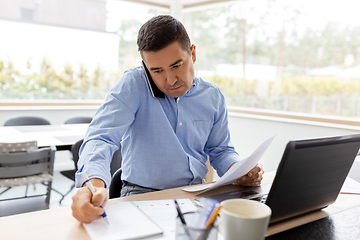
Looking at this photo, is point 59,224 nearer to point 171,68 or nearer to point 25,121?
point 171,68

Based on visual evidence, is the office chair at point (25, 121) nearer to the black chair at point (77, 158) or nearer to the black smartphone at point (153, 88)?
the black chair at point (77, 158)

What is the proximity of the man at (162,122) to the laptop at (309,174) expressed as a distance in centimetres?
29

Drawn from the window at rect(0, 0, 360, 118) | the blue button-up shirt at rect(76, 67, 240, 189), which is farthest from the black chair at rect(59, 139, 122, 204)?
the window at rect(0, 0, 360, 118)

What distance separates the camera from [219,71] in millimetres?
5238

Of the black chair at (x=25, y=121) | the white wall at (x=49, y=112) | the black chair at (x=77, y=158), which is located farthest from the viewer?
the white wall at (x=49, y=112)

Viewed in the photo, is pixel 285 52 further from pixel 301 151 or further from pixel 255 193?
pixel 301 151

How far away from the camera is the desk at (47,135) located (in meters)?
2.54

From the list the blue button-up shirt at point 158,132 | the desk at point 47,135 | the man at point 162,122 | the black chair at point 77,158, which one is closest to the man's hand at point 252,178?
the man at point 162,122

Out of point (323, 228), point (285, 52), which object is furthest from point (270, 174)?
point (285, 52)

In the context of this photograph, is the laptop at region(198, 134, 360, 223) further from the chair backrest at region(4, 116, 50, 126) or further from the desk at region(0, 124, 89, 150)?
the chair backrest at region(4, 116, 50, 126)

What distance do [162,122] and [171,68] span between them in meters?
0.23

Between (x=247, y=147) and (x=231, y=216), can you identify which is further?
(x=247, y=147)

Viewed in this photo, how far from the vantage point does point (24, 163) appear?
2193 millimetres

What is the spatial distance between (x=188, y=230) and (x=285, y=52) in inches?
170
